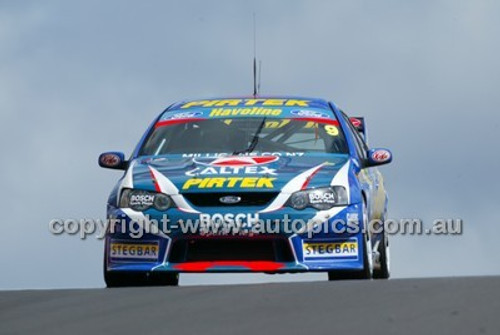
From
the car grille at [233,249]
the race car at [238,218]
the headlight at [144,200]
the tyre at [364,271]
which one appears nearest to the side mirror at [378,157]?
the race car at [238,218]

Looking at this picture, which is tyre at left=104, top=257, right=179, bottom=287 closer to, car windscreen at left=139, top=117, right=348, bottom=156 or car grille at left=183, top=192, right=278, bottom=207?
car grille at left=183, top=192, right=278, bottom=207

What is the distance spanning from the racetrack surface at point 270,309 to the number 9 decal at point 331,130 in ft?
10.2

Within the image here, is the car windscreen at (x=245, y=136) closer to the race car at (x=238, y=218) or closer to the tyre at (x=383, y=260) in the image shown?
the race car at (x=238, y=218)

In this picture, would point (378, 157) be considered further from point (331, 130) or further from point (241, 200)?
point (241, 200)

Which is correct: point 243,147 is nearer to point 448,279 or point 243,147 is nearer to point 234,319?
point 448,279

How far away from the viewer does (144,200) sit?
9.64 meters

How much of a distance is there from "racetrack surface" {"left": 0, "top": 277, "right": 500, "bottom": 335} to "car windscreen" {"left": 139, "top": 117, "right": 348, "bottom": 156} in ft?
9.01

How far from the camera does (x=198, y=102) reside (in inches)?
456

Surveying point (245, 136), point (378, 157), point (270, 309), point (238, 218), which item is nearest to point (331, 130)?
point (378, 157)

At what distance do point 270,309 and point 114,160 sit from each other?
4.33 meters

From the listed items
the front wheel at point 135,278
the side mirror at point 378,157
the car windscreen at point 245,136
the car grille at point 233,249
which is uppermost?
the car windscreen at point 245,136

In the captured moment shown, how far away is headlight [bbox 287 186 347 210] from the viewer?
9.53 metres

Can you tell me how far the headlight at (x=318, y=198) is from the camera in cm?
953

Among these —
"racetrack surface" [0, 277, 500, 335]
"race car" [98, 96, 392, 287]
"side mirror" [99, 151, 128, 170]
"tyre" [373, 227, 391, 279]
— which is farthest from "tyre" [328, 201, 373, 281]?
"tyre" [373, 227, 391, 279]
